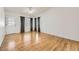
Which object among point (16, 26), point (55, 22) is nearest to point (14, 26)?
point (16, 26)

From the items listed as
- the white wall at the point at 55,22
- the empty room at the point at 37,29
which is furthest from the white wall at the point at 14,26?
the white wall at the point at 55,22

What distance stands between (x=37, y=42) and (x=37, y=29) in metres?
0.27

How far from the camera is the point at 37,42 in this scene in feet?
4.99

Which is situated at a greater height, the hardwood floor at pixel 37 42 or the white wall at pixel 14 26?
the white wall at pixel 14 26

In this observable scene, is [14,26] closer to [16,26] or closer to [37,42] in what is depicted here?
[16,26]

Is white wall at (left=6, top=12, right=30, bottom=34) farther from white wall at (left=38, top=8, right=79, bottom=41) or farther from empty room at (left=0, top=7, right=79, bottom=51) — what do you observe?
white wall at (left=38, top=8, right=79, bottom=41)

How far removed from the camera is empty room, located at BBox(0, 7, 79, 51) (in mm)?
1436

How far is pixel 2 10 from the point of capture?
134 cm

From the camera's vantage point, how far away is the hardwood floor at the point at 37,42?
1407 mm

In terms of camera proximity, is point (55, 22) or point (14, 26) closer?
point (14, 26)

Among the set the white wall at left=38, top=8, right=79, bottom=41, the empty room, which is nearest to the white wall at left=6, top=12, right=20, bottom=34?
the empty room

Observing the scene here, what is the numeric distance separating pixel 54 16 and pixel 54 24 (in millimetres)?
167

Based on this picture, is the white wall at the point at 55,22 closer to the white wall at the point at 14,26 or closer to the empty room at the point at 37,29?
the empty room at the point at 37,29
